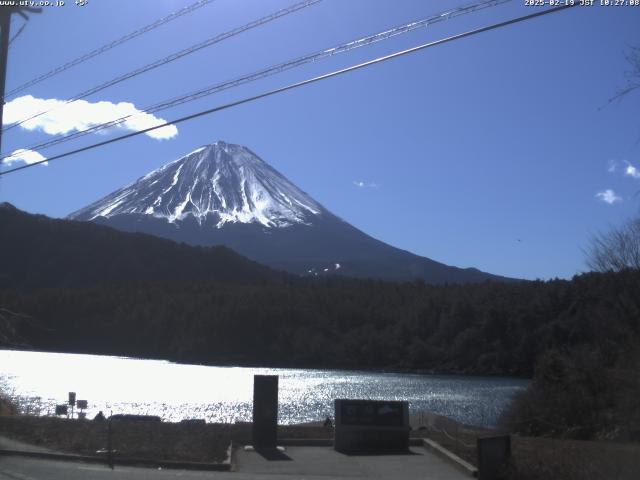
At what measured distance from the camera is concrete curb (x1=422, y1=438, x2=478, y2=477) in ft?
51.5

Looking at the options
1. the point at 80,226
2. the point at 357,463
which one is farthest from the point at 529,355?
the point at 80,226

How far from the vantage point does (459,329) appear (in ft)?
353

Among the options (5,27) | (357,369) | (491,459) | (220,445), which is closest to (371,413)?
(220,445)

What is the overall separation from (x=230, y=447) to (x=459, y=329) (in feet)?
302

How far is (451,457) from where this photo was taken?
17.2 meters

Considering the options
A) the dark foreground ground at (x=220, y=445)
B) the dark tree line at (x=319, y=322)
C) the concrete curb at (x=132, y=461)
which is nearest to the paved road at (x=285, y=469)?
Answer: the concrete curb at (x=132, y=461)

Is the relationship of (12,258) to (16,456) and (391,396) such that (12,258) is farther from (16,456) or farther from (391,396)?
(16,456)

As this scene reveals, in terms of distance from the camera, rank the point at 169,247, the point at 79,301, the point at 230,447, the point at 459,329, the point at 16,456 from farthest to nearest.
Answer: the point at 169,247 < the point at 79,301 < the point at 459,329 < the point at 230,447 < the point at 16,456

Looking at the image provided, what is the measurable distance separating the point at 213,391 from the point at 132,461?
176 ft

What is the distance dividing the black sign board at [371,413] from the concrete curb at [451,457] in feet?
2.96

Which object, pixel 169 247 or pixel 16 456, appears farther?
pixel 169 247

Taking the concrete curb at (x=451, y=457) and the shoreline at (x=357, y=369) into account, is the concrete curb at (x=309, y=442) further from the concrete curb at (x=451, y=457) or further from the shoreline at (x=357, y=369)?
the shoreline at (x=357, y=369)

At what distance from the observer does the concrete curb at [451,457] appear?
1571 cm

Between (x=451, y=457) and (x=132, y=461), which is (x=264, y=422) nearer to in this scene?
(x=132, y=461)
